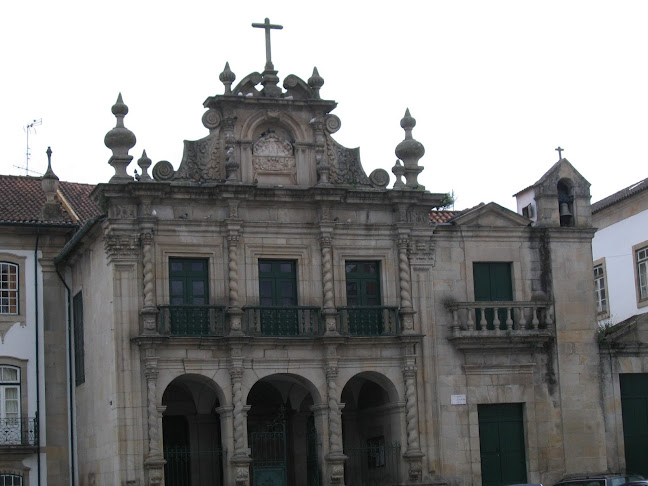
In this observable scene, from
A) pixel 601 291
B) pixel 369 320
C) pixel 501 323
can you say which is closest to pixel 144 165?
pixel 369 320

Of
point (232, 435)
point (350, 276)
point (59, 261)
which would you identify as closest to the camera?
point (232, 435)

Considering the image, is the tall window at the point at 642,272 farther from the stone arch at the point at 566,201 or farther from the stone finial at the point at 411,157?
the stone finial at the point at 411,157

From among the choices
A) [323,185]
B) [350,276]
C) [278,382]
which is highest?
[323,185]

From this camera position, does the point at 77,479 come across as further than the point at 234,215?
Yes

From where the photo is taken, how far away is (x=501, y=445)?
109 ft

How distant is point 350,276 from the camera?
3288cm

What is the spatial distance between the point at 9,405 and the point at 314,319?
872cm

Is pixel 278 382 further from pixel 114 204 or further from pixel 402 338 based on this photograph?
pixel 114 204

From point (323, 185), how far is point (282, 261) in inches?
85.9

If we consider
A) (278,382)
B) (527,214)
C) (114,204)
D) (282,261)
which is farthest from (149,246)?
(527,214)

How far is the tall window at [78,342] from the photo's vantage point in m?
34.0

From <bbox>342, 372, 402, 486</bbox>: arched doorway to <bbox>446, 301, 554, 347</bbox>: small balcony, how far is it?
8.03ft

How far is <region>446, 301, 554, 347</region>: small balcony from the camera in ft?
108

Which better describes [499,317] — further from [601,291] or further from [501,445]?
[601,291]
